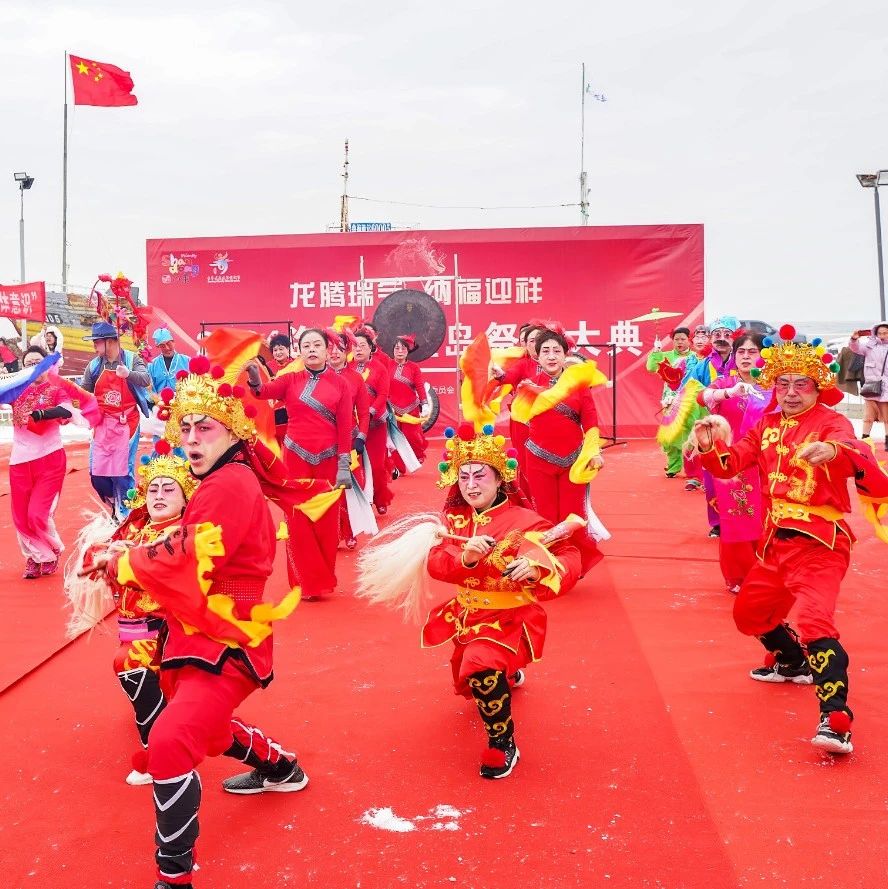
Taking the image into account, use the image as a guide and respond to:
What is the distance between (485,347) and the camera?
6.66 metres

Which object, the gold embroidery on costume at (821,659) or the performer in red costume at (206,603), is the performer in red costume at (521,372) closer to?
the gold embroidery on costume at (821,659)

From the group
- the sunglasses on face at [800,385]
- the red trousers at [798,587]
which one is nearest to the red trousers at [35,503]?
the red trousers at [798,587]

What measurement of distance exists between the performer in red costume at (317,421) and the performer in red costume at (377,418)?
2491mm

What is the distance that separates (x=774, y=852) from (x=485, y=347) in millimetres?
4307

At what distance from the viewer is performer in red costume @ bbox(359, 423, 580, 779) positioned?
3.37 metres

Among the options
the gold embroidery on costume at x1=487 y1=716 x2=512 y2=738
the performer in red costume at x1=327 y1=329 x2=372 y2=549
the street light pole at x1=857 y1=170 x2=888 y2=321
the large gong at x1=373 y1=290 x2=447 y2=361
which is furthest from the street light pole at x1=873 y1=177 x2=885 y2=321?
the gold embroidery on costume at x1=487 y1=716 x2=512 y2=738

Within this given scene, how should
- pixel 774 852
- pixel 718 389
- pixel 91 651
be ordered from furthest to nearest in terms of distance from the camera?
pixel 718 389 → pixel 91 651 → pixel 774 852

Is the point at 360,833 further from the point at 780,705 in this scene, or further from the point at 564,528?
the point at 780,705

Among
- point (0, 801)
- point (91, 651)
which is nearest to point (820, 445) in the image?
point (0, 801)

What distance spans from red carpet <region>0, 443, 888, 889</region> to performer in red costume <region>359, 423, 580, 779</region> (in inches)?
11.5

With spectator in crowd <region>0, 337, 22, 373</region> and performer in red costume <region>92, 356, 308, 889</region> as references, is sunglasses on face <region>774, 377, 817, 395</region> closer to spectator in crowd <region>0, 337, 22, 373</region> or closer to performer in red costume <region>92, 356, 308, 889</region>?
performer in red costume <region>92, 356, 308, 889</region>

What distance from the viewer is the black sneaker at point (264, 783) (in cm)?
325

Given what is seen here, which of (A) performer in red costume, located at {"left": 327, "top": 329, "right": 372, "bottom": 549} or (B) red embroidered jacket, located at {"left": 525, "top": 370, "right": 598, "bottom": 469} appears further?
(A) performer in red costume, located at {"left": 327, "top": 329, "right": 372, "bottom": 549}

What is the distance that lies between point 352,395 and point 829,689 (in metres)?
3.80
